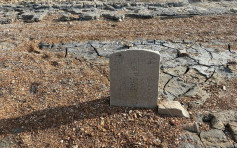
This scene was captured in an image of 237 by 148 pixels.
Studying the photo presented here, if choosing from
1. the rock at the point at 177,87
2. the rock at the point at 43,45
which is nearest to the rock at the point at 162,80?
the rock at the point at 177,87

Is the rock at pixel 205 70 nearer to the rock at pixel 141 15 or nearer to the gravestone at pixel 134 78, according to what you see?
the gravestone at pixel 134 78

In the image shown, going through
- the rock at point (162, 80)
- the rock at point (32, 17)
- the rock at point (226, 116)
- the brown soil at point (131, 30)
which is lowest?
the rock at point (226, 116)

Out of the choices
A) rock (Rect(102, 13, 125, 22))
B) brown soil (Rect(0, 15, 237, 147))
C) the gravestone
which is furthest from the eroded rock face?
rock (Rect(102, 13, 125, 22))

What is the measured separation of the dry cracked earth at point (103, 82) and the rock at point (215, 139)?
16mm

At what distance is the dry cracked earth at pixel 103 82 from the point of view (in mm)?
3600

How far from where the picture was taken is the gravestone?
12.4ft

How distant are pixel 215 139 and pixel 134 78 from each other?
1712mm

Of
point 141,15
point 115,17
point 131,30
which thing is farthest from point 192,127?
point 141,15

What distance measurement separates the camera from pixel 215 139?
11.6 ft

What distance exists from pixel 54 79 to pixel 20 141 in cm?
198

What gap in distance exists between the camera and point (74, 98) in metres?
4.53

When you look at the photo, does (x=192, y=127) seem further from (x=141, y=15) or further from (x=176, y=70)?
(x=141, y=15)

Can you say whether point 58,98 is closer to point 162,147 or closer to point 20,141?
point 20,141

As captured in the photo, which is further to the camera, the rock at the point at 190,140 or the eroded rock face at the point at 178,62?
the eroded rock face at the point at 178,62
